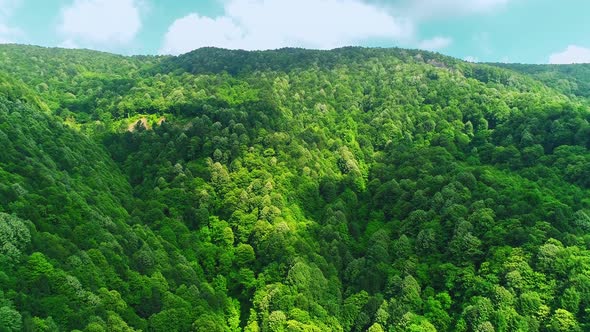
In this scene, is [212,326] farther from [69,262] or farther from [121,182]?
[121,182]

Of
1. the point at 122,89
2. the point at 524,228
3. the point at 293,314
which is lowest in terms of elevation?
the point at 293,314

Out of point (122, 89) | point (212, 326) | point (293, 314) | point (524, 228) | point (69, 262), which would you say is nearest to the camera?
point (69, 262)

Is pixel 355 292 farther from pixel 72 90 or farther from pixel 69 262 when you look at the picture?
pixel 72 90

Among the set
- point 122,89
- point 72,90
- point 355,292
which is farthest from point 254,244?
point 72,90

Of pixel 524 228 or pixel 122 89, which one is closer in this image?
pixel 524 228

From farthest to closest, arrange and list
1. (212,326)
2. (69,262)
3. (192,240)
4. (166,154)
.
→ (166,154)
(192,240)
(212,326)
(69,262)

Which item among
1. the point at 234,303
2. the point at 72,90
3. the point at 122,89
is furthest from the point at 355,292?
the point at 72,90

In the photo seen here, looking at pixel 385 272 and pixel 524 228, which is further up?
pixel 524 228
